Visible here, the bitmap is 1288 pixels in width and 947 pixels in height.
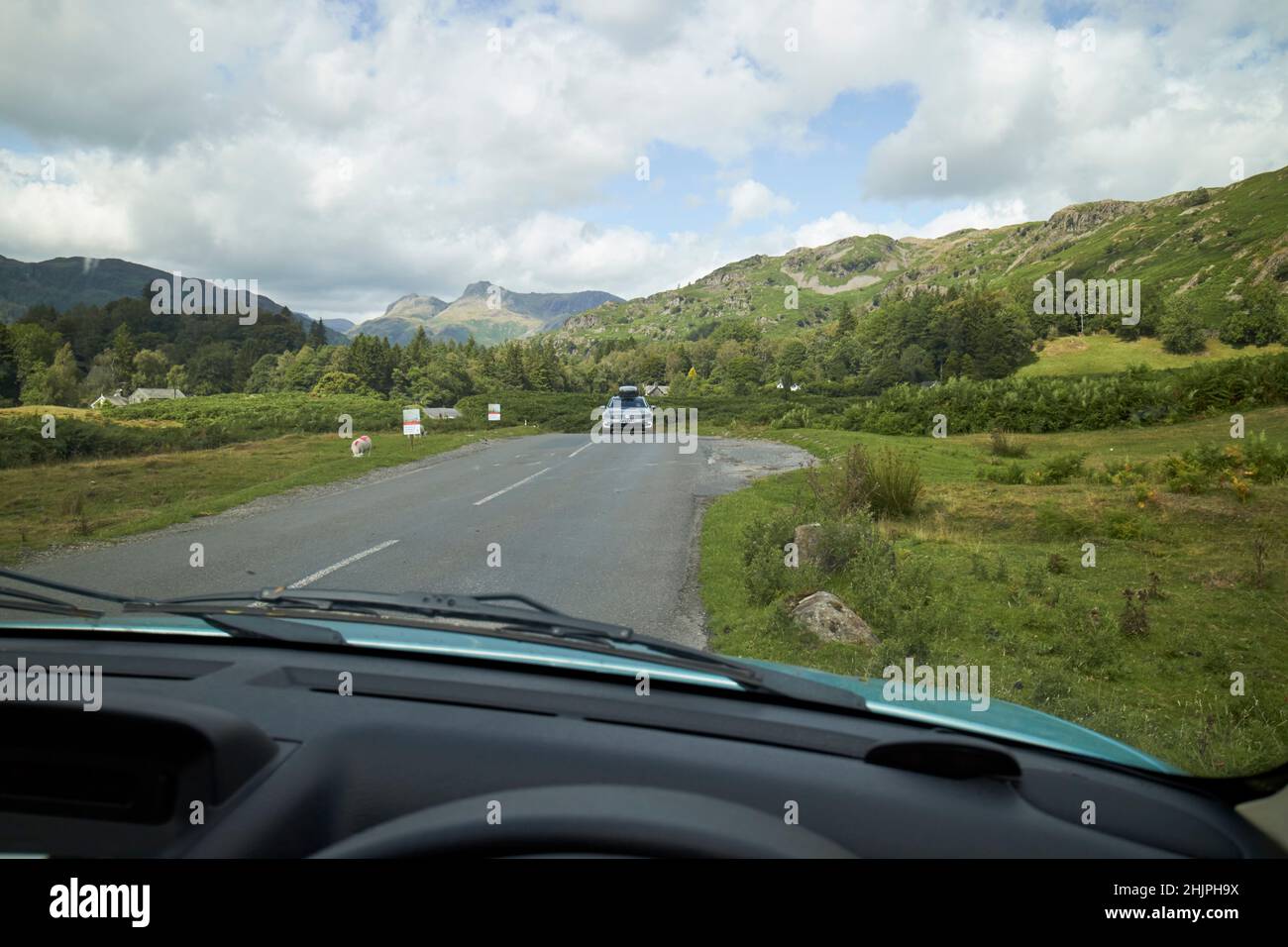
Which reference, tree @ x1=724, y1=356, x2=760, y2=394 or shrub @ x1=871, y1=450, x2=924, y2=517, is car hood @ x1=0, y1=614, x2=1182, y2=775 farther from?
tree @ x1=724, y1=356, x2=760, y2=394

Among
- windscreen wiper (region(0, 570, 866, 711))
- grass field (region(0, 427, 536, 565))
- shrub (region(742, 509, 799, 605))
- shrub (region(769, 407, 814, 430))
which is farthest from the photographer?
shrub (region(769, 407, 814, 430))

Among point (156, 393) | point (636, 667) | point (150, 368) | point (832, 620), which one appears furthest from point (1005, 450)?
point (150, 368)

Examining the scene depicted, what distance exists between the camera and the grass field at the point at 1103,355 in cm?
4916

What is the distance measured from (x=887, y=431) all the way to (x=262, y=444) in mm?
27850

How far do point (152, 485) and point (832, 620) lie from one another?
18.5 metres

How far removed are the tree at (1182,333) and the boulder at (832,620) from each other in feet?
185

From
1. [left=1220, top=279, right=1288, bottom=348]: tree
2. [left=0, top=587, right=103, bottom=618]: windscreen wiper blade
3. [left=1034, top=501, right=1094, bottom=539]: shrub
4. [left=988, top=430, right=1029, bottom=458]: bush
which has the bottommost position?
[left=1034, top=501, right=1094, bottom=539]: shrub

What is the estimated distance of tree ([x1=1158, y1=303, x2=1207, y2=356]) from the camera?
50438mm

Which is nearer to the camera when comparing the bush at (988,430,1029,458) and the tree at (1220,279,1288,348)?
the bush at (988,430,1029,458)

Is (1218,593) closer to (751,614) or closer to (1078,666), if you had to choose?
(1078,666)

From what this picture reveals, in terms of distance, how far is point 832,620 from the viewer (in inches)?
249

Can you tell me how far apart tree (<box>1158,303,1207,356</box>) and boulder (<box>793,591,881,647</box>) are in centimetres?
5641

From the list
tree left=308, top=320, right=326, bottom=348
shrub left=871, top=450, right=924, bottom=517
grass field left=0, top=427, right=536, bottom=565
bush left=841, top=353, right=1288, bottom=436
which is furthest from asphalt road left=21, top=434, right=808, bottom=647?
tree left=308, top=320, right=326, bottom=348

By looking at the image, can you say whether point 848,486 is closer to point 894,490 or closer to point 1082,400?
point 894,490
